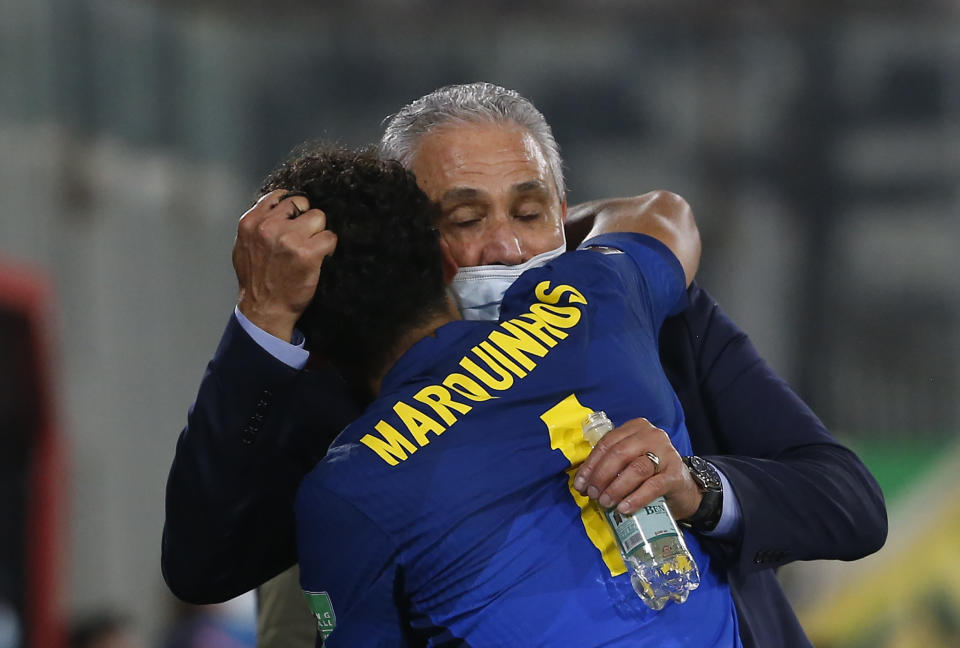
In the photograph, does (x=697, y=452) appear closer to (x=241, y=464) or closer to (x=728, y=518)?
(x=728, y=518)

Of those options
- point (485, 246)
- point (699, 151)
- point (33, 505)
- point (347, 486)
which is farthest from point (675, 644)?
point (699, 151)

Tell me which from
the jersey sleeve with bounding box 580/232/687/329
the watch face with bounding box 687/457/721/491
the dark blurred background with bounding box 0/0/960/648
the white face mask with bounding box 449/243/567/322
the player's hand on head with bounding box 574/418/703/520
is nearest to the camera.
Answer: the player's hand on head with bounding box 574/418/703/520

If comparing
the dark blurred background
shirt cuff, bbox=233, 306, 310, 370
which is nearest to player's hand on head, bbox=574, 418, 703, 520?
shirt cuff, bbox=233, 306, 310, 370

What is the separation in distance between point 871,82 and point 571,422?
6.74 metres

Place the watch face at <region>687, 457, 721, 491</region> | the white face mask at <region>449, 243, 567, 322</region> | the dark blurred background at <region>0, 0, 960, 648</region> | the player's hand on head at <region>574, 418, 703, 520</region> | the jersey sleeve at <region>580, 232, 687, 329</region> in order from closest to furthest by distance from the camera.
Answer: the player's hand on head at <region>574, 418, 703, 520</region> → the watch face at <region>687, 457, 721, 491</region> → the jersey sleeve at <region>580, 232, 687, 329</region> → the white face mask at <region>449, 243, 567, 322</region> → the dark blurred background at <region>0, 0, 960, 648</region>

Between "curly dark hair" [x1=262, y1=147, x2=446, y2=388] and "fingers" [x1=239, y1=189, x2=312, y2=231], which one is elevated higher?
"fingers" [x1=239, y1=189, x2=312, y2=231]

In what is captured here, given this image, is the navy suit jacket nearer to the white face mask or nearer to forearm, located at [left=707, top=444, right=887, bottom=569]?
forearm, located at [left=707, top=444, right=887, bottom=569]

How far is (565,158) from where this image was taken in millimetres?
6824

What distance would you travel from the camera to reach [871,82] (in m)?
7.37

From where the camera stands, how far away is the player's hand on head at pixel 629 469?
1.21 m

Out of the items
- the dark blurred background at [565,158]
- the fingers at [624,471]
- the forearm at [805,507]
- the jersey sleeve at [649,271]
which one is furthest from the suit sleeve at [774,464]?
the dark blurred background at [565,158]

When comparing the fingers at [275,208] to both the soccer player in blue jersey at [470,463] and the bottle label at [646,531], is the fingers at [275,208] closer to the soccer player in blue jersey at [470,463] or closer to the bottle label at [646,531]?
the soccer player in blue jersey at [470,463]

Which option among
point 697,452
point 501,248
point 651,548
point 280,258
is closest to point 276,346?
point 280,258

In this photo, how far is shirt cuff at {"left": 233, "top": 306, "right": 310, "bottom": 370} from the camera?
4.60 feet
